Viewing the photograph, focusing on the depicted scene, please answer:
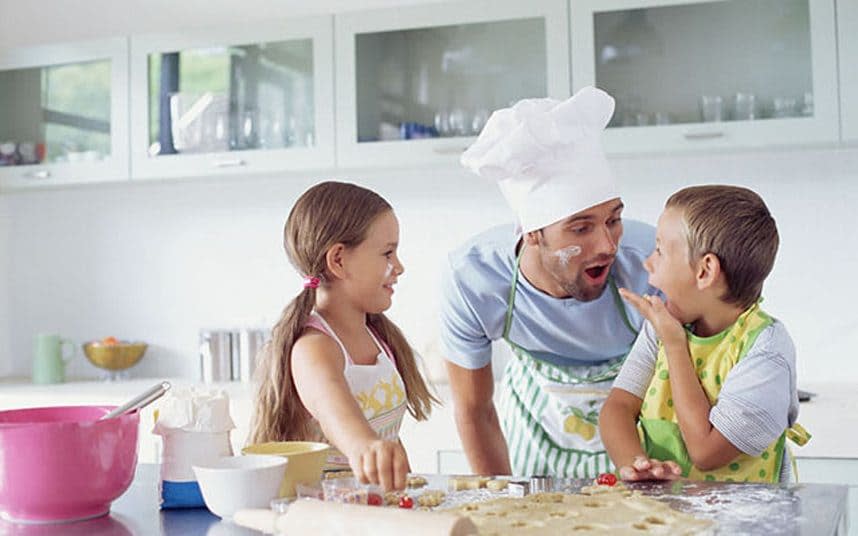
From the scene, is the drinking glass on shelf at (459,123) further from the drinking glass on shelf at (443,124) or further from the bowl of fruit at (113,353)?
the bowl of fruit at (113,353)

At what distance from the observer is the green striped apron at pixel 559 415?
2061 millimetres

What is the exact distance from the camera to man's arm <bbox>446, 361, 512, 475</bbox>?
86.7 inches

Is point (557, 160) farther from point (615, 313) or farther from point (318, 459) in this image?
point (318, 459)

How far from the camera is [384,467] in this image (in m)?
1.19

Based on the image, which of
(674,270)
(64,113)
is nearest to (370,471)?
(674,270)

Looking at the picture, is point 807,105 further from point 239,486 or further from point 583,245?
point 239,486

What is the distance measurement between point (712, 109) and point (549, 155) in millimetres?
1280

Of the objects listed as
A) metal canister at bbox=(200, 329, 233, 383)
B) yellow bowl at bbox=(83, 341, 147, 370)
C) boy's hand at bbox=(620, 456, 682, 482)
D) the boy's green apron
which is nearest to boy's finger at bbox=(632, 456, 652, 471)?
boy's hand at bbox=(620, 456, 682, 482)

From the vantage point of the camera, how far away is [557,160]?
1.93 metres

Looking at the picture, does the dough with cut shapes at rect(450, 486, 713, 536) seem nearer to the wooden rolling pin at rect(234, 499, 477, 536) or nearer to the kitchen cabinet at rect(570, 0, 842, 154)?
the wooden rolling pin at rect(234, 499, 477, 536)

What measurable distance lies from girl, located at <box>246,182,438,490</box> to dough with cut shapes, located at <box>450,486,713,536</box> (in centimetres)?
38

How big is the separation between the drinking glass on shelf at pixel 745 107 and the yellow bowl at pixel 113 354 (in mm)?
2183

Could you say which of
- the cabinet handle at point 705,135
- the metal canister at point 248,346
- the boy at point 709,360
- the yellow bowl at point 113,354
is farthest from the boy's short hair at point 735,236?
the yellow bowl at point 113,354

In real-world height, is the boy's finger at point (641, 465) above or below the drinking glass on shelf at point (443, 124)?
below
